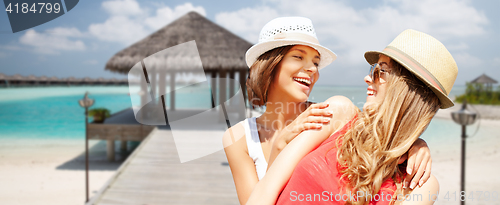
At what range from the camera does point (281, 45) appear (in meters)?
1.10

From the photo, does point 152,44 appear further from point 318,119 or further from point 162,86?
point 318,119

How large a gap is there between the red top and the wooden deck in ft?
11.7

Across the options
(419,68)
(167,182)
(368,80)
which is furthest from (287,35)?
(167,182)

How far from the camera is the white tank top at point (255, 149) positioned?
1.19 meters

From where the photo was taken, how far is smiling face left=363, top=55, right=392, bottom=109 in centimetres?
89

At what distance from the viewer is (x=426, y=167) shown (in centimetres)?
81

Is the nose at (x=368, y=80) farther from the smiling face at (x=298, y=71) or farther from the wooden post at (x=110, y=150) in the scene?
the wooden post at (x=110, y=150)

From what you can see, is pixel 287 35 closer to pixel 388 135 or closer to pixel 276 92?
pixel 276 92

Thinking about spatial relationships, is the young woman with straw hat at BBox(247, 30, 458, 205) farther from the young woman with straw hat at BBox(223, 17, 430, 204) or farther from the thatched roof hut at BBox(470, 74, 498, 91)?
the thatched roof hut at BBox(470, 74, 498, 91)

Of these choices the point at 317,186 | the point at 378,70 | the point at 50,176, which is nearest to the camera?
the point at 317,186

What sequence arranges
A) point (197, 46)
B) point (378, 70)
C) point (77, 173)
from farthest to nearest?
1. point (77, 173)
2. point (197, 46)
3. point (378, 70)

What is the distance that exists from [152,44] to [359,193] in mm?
9564

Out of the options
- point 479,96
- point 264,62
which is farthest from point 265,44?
point 479,96

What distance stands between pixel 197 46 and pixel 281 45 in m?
8.44
